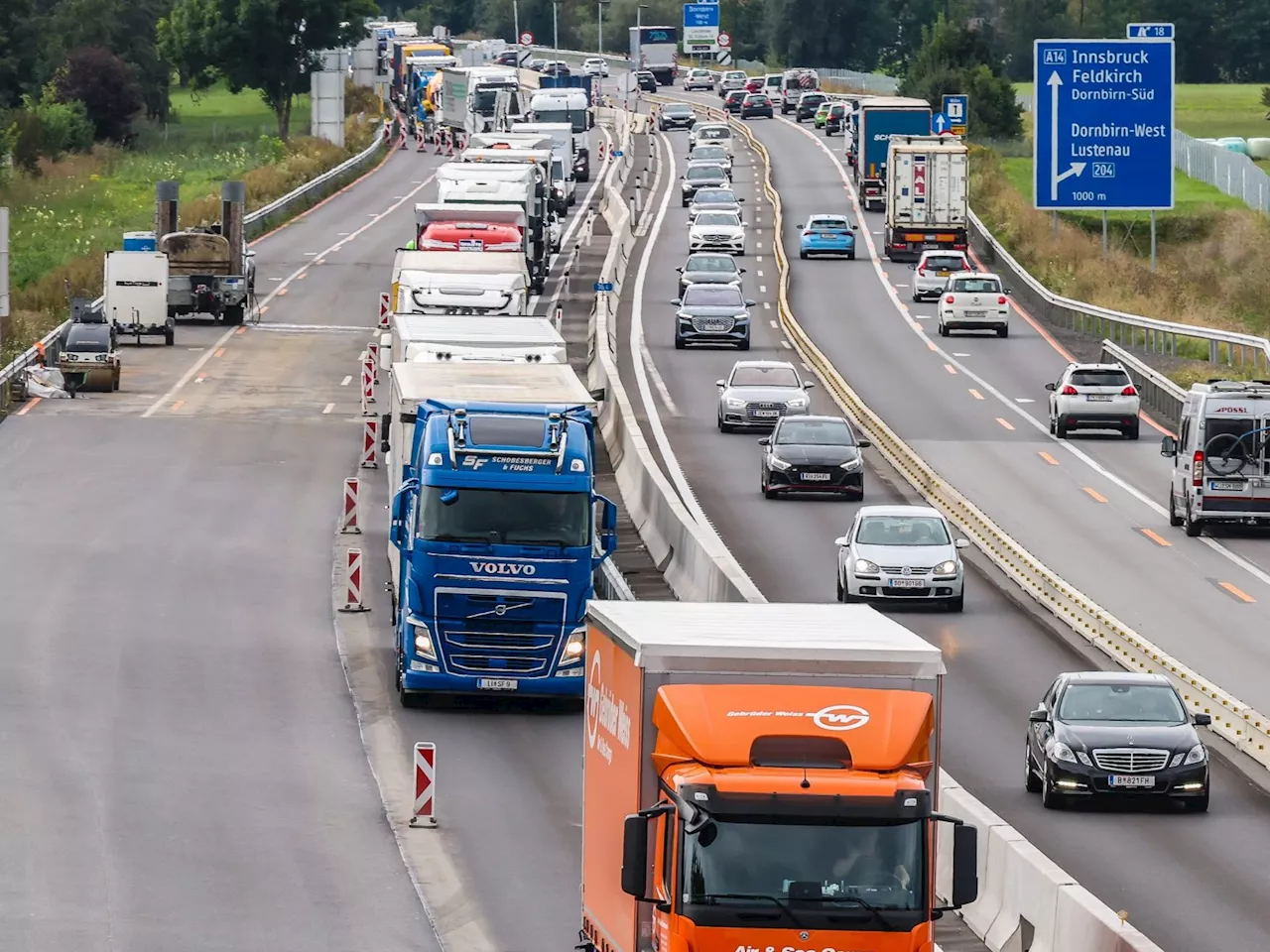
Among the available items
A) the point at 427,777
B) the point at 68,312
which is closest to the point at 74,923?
the point at 427,777

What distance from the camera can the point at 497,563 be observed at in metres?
26.1

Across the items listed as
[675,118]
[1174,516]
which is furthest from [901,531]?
[675,118]

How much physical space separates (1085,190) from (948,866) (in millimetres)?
32992

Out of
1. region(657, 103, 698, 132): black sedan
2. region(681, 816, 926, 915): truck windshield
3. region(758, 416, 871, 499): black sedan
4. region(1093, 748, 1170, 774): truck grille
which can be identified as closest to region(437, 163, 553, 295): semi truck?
region(758, 416, 871, 499): black sedan

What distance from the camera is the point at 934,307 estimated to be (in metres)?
69.4

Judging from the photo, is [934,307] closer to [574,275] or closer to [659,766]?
[574,275]

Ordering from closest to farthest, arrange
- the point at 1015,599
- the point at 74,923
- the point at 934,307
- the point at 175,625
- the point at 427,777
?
1. the point at 74,923
2. the point at 427,777
3. the point at 175,625
4. the point at 1015,599
5. the point at 934,307

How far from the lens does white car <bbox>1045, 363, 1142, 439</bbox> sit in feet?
157

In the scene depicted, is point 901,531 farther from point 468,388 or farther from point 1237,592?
point 468,388

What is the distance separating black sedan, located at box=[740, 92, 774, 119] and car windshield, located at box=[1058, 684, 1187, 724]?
118296 mm

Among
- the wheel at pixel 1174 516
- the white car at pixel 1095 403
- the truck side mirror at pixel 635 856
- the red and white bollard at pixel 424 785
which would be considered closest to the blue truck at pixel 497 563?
the red and white bollard at pixel 424 785

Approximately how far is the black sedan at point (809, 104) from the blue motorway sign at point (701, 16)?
44.2 meters

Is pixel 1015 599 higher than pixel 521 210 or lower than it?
lower

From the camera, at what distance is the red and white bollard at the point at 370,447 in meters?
43.4
